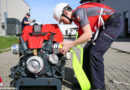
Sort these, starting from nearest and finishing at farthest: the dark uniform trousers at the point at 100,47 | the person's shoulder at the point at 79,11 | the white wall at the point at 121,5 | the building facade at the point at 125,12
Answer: the person's shoulder at the point at 79,11 → the dark uniform trousers at the point at 100,47 → the building facade at the point at 125,12 → the white wall at the point at 121,5

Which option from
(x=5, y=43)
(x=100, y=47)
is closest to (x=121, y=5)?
(x=5, y=43)

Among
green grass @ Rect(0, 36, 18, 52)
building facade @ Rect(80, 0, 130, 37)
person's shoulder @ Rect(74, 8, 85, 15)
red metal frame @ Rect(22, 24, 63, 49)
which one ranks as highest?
building facade @ Rect(80, 0, 130, 37)

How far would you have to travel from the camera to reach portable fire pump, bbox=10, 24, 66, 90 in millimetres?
2559

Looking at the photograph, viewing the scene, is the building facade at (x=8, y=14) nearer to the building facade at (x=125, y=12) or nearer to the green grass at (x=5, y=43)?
the green grass at (x=5, y=43)

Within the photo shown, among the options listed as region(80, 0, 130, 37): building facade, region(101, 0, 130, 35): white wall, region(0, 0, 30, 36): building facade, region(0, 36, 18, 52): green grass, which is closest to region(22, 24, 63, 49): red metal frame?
region(0, 36, 18, 52): green grass

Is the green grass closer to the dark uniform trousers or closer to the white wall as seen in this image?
the dark uniform trousers

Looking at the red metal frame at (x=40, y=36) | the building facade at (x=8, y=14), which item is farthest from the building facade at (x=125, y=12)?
the red metal frame at (x=40, y=36)

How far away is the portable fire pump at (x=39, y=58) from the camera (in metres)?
2.56

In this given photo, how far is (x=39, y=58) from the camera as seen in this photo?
8.26ft

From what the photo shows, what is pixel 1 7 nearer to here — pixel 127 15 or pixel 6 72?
pixel 127 15

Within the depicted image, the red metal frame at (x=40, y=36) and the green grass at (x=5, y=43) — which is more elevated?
the red metal frame at (x=40, y=36)

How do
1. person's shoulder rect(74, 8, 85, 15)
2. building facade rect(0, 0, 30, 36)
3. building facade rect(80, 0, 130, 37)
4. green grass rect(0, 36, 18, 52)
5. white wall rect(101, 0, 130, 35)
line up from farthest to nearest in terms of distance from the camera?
building facade rect(0, 0, 30, 36), white wall rect(101, 0, 130, 35), building facade rect(80, 0, 130, 37), green grass rect(0, 36, 18, 52), person's shoulder rect(74, 8, 85, 15)

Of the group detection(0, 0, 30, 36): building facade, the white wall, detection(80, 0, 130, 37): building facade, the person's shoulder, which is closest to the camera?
the person's shoulder

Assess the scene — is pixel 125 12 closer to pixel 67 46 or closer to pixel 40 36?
pixel 40 36
